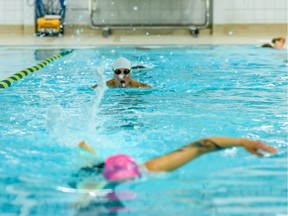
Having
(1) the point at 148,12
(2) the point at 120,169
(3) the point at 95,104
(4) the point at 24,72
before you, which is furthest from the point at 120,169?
(1) the point at 148,12

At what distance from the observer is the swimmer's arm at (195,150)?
2756mm

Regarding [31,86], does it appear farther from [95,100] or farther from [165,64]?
[165,64]

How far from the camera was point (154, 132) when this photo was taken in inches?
151

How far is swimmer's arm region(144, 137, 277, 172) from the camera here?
2756 millimetres

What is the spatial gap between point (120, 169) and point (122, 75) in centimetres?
328

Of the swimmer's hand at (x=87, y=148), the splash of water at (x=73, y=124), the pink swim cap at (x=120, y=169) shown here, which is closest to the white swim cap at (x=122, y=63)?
the splash of water at (x=73, y=124)

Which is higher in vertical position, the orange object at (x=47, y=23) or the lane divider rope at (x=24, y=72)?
the orange object at (x=47, y=23)

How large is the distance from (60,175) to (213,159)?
2.67 ft

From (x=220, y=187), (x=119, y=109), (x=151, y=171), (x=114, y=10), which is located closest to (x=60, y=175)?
(x=151, y=171)

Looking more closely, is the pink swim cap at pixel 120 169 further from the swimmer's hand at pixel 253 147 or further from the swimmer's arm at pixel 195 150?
the swimmer's hand at pixel 253 147

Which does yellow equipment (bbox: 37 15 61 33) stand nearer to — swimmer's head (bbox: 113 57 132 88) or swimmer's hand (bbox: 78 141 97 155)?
swimmer's head (bbox: 113 57 132 88)

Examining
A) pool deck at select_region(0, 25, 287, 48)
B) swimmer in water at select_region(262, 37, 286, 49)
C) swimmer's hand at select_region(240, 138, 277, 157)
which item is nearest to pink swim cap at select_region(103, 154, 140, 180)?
swimmer's hand at select_region(240, 138, 277, 157)

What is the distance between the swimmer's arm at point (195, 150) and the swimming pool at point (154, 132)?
44 mm

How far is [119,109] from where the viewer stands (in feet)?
15.8
